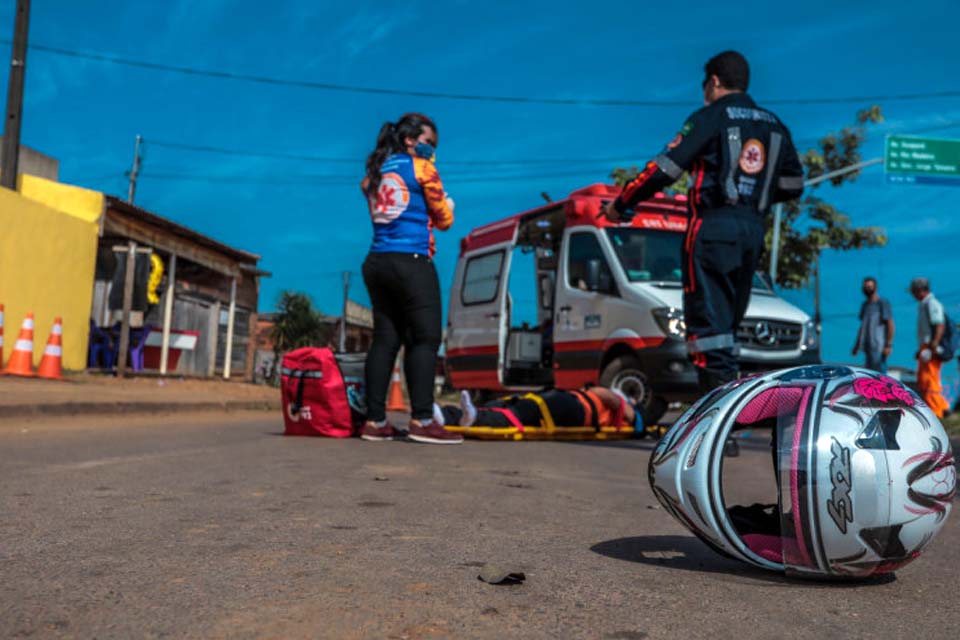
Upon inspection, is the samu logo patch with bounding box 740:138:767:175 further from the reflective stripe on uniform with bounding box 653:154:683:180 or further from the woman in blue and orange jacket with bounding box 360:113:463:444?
the woman in blue and orange jacket with bounding box 360:113:463:444

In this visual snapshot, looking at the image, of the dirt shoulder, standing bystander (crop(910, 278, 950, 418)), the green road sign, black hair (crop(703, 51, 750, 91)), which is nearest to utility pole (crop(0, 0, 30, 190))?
the dirt shoulder

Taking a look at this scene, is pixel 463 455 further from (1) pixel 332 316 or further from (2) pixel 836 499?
(1) pixel 332 316

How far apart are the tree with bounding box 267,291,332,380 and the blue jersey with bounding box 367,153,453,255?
111 ft

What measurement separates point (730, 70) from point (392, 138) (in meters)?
2.21

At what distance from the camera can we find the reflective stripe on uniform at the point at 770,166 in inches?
211

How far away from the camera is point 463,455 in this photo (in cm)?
552

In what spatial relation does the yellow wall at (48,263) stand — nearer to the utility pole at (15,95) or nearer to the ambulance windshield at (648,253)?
the utility pole at (15,95)

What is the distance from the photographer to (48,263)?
14.7 meters

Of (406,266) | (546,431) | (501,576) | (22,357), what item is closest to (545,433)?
(546,431)

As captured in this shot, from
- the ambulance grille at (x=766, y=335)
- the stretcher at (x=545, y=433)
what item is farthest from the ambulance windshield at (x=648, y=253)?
the stretcher at (x=545, y=433)

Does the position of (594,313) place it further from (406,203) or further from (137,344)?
(137,344)

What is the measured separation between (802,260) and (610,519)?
2303 centimetres

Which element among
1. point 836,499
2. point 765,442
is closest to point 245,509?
point 836,499

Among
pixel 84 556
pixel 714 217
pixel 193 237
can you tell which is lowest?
pixel 84 556
